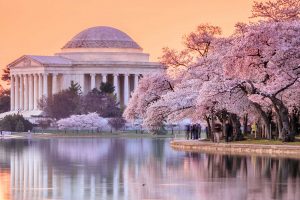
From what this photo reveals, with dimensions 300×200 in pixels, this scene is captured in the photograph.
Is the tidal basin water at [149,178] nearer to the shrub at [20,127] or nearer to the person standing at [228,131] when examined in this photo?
the person standing at [228,131]

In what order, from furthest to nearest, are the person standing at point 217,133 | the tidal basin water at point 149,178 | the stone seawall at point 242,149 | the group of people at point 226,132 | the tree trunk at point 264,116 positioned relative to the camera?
the person standing at point 217,133 → the group of people at point 226,132 → the tree trunk at point 264,116 → the stone seawall at point 242,149 → the tidal basin water at point 149,178

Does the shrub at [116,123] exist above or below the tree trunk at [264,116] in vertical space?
above

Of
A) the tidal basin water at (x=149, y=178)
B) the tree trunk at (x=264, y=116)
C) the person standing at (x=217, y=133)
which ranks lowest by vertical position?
the tidal basin water at (x=149, y=178)

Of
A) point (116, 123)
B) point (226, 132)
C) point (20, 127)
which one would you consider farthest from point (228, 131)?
point (116, 123)

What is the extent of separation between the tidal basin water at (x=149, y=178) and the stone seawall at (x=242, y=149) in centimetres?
401

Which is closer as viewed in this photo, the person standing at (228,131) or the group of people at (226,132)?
the person standing at (228,131)

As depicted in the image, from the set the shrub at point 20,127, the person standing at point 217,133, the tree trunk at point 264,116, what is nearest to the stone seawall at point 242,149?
the person standing at point 217,133

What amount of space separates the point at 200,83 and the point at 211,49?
172 inches

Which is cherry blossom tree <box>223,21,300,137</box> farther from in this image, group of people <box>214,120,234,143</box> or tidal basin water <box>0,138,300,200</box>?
tidal basin water <box>0,138,300,200</box>

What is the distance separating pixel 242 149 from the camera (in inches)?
2724

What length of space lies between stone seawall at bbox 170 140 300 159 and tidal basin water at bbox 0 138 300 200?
4.01 meters

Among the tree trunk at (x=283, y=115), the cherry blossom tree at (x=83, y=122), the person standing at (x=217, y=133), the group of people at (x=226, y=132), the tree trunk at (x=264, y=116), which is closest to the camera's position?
the tree trunk at (x=283, y=115)

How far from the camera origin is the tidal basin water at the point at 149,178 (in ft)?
117

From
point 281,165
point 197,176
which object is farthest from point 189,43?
point 197,176
